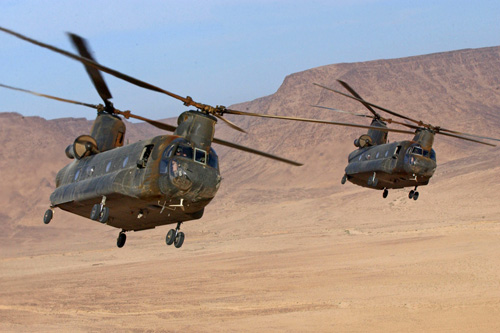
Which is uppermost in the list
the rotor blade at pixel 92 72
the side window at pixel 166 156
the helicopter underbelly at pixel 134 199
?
the rotor blade at pixel 92 72

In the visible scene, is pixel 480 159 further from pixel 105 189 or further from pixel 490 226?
pixel 105 189

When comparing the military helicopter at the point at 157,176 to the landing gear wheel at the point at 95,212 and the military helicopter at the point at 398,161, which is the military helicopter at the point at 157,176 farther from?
the military helicopter at the point at 398,161

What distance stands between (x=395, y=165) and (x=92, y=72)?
15416 millimetres

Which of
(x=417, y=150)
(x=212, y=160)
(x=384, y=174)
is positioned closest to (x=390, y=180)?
(x=384, y=174)

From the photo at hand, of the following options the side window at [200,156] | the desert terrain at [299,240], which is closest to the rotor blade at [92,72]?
the side window at [200,156]

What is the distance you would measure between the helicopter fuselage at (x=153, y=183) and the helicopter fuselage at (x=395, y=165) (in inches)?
556

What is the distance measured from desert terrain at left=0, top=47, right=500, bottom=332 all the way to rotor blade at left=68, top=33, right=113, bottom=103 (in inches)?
673

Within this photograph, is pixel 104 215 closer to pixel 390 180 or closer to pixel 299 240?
pixel 390 180

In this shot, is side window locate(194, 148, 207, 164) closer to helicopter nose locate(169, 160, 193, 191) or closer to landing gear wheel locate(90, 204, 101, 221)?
helicopter nose locate(169, 160, 193, 191)

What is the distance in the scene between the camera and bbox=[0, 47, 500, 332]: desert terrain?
4000 centimetres

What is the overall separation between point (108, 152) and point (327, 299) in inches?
877

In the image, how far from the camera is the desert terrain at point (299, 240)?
131 feet

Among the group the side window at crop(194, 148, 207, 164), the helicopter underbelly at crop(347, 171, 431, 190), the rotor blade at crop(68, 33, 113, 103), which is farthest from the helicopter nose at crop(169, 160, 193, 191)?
the helicopter underbelly at crop(347, 171, 431, 190)

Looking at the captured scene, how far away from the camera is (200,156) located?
19.8 m
